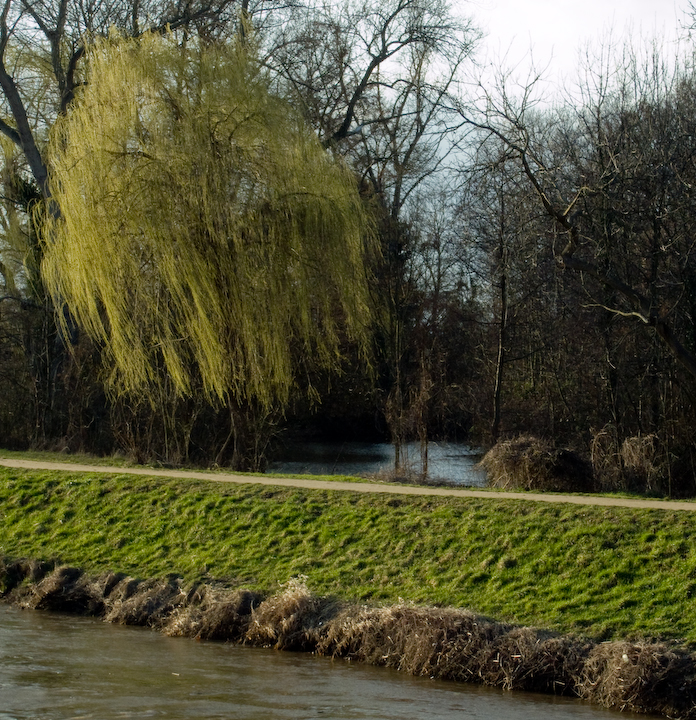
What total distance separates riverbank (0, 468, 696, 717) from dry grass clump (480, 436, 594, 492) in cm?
312

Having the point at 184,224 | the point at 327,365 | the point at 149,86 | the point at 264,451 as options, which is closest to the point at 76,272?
the point at 184,224

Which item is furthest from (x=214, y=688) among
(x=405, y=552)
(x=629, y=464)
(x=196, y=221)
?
(x=629, y=464)

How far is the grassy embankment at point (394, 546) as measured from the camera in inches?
385

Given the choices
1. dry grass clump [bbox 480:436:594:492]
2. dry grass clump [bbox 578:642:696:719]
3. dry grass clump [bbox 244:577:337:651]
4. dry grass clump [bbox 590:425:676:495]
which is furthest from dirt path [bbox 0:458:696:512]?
dry grass clump [bbox 578:642:696:719]

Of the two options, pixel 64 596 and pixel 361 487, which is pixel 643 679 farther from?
pixel 64 596

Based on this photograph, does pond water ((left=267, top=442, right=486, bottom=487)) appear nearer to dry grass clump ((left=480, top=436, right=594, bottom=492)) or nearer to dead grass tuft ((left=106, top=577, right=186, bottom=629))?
dry grass clump ((left=480, top=436, right=594, bottom=492))

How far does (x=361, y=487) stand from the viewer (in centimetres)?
1432

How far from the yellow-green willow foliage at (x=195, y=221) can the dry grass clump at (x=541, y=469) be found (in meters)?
4.13

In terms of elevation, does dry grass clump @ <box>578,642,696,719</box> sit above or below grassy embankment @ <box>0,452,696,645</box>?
below

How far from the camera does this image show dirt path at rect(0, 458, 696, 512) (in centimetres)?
1243

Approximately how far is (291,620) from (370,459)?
614 inches

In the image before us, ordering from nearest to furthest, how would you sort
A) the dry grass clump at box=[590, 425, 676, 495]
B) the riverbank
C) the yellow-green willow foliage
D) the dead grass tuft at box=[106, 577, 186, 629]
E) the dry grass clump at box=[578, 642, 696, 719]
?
the dry grass clump at box=[578, 642, 696, 719] < the riverbank < the dead grass tuft at box=[106, 577, 186, 629] < the yellow-green willow foliage < the dry grass clump at box=[590, 425, 676, 495]

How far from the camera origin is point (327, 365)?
57.2ft

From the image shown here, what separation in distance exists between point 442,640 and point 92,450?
14.9 m
